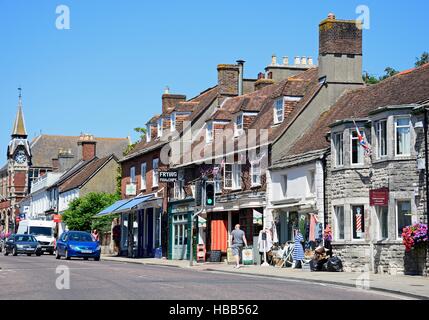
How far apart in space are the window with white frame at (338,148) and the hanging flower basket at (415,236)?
5164mm

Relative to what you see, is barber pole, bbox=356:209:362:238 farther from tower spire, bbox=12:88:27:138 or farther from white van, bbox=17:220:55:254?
tower spire, bbox=12:88:27:138

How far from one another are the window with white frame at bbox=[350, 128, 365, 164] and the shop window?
5.95 ft

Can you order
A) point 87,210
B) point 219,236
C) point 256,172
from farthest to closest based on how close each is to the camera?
1. point 87,210
2. point 219,236
3. point 256,172

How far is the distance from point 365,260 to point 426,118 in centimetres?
607

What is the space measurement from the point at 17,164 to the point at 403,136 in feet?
307

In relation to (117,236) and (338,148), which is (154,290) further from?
(117,236)

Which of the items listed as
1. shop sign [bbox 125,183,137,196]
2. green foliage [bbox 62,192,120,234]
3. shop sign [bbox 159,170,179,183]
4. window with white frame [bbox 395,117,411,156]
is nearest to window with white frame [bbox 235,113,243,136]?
shop sign [bbox 159,170,179,183]

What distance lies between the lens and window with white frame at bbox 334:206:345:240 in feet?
112

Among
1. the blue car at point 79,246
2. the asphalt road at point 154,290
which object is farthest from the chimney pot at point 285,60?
the asphalt road at point 154,290

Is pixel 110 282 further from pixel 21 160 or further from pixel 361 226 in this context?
pixel 21 160

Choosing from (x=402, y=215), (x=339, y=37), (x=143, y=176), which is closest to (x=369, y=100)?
(x=339, y=37)

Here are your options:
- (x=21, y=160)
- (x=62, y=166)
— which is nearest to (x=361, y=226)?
(x=62, y=166)

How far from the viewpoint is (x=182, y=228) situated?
165 feet

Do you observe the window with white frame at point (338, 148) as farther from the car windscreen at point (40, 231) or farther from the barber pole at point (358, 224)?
the car windscreen at point (40, 231)
